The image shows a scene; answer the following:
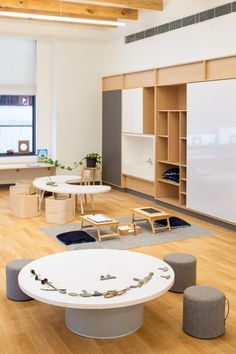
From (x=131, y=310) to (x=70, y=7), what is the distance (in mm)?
5938

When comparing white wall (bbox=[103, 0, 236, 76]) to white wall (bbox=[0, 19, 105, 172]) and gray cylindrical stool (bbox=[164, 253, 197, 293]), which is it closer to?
white wall (bbox=[0, 19, 105, 172])

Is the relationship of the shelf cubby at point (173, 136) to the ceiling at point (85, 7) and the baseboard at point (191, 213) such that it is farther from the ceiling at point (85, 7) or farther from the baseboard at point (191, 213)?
the ceiling at point (85, 7)

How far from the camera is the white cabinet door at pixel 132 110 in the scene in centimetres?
852

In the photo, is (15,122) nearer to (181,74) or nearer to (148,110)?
→ (148,110)

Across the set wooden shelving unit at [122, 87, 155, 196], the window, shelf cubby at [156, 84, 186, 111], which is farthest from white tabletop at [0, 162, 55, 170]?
shelf cubby at [156, 84, 186, 111]

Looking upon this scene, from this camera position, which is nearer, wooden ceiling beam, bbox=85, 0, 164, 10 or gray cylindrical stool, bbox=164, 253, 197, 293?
gray cylindrical stool, bbox=164, 253, 197, 293

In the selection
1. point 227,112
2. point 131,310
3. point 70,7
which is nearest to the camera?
point 131,310

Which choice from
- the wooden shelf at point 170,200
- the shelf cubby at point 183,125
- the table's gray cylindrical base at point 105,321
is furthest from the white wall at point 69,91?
the table's gray cylindrical base at point 105,321

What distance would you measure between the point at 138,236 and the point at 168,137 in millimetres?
2285

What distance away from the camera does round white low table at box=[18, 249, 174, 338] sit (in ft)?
10.5

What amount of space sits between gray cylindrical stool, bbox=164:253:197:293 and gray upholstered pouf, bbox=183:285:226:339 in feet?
2.20

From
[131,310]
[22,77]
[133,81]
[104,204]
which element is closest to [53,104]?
[22,77]

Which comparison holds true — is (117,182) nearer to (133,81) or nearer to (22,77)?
(133,81)

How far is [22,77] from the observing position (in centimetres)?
972
